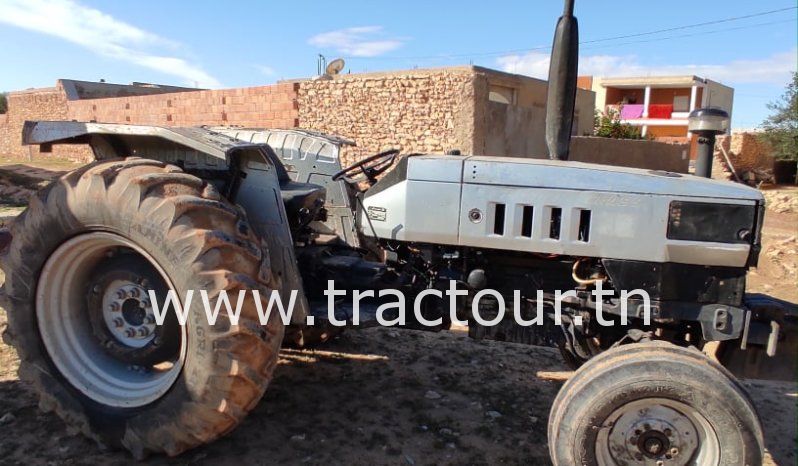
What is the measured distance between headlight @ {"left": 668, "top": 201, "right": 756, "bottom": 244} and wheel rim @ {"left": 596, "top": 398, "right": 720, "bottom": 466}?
0.76 meters

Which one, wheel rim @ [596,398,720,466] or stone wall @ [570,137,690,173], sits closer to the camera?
wheel rim @ [596,398,720,466]

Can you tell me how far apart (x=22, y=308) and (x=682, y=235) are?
3244 millimetres

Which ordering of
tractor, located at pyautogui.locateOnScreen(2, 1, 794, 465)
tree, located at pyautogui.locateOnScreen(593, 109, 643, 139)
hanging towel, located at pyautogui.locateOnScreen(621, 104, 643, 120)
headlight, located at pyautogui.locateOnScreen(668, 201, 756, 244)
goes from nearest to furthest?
tractor, located at pyautogui.locateOnScreen(2, 1, 794, 465)
headlight, located at pyautogui.locateOnScreen(668, 201, 756, 244)
tree, located at pyautogui.locateOnScreen(593, 109, 643, 139)
hanging towel, located at pyautogui.locateOnScreen(621, 104, 643, 120)

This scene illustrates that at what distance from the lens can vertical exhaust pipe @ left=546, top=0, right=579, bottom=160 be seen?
10.3ft

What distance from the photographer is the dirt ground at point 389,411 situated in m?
2.99

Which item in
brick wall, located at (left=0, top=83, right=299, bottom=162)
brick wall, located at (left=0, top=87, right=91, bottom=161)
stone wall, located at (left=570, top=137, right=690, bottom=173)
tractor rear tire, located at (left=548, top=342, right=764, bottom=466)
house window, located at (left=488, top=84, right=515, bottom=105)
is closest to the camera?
tractor rear tire, located at (left=548, top=342, right=764, bottom=466)

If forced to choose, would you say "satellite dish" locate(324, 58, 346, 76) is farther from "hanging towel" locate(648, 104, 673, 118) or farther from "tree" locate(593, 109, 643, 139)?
"hanging towel" locate(648, 104, 673, 118)

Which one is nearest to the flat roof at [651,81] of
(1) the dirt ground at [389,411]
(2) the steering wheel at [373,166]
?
(1) the dirt ground at [389,411]

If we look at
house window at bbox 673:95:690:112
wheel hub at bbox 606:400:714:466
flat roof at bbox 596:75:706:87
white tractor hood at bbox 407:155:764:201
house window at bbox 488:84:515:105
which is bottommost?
wheel hub at bbox 606:400:714:466

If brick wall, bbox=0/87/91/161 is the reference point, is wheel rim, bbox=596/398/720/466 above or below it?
below

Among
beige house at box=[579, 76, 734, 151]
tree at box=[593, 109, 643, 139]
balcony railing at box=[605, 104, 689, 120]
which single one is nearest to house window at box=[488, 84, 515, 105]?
tree at box=[593, 109, 643, 139]

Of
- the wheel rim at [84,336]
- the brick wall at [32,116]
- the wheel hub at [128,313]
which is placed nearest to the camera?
the wheel rim at [84,336]

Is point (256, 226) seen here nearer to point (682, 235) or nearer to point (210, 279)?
point (210, 279)

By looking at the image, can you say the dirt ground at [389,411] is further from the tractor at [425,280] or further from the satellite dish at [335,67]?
the satellite dish at [335,67]
